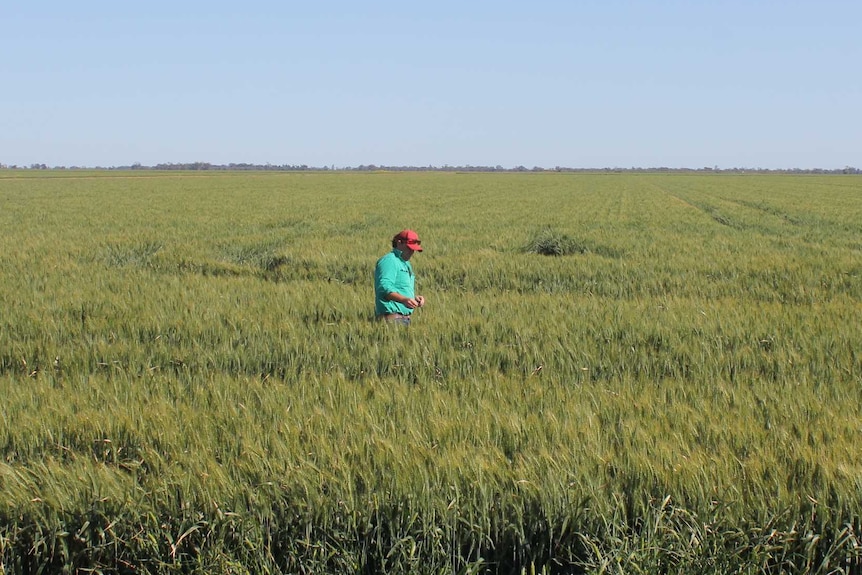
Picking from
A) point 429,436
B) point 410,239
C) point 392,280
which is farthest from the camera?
point 392,280

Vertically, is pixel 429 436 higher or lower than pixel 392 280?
lower

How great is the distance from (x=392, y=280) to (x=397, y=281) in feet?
0.31

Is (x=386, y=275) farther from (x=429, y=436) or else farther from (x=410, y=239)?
(x=429, y=436)

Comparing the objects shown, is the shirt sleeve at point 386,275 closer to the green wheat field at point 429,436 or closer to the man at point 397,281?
the man at point 397,281

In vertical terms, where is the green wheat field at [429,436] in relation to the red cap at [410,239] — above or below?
below

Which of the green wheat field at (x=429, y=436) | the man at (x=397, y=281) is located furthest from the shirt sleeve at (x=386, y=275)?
the green wheat field at (x=429, y=436)

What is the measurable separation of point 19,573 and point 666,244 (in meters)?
14.7

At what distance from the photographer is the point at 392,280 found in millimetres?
6426

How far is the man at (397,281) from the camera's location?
6.34 meters

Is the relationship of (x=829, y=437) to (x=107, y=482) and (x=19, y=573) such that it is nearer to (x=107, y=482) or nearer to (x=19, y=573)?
(x=107, y=482)

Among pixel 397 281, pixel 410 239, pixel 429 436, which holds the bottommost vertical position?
pixel 429 436

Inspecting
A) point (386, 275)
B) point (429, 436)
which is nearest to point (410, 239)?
point (386, 275)

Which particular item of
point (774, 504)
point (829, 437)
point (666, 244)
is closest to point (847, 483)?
point (774, 504)

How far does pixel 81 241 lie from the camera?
1623 centimetres
